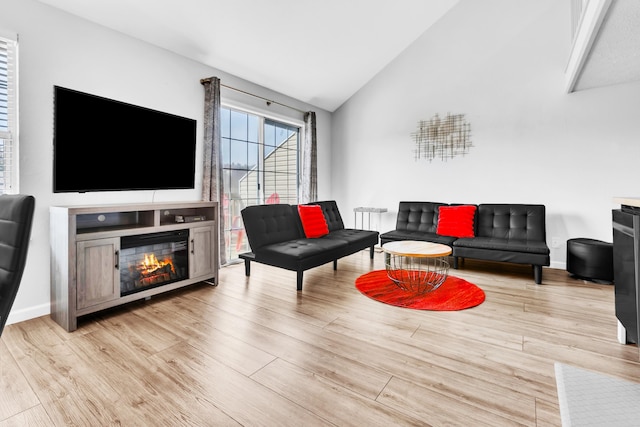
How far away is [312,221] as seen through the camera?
13.1 ft

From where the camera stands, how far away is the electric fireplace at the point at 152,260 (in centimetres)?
260

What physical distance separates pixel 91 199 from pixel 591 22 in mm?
4447

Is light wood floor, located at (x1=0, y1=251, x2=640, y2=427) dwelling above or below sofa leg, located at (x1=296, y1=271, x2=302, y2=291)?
below

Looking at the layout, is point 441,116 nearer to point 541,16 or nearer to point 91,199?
point 541,16

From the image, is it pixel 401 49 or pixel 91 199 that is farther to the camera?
pixel 401 49

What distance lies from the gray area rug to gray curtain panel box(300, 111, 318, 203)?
4015 millimetres

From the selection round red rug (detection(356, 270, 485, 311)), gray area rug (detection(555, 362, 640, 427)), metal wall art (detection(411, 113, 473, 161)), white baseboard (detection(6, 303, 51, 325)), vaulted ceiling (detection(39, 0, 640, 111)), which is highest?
vaulted ceiling (detection(39, 0, 640, 111))

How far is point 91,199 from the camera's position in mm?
2785

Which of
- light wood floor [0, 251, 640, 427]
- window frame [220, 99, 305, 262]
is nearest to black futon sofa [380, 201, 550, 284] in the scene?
light wood floor [0, 251, 640, 427]

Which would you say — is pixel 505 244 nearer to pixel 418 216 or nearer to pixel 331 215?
pixel 418 216

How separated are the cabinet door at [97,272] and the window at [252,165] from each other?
1.63 meters

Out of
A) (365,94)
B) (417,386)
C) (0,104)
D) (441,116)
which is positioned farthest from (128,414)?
(365,94)

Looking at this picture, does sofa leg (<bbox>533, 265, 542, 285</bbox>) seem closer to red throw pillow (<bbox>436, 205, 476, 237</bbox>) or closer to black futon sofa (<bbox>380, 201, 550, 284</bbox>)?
black futon sofa (<bbox>380, 201, 550, 284</bbox>)

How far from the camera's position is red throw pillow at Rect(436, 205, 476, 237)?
13.5 ft
